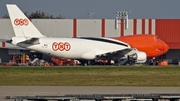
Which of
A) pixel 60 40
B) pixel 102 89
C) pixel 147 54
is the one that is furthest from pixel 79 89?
pixel 147 54

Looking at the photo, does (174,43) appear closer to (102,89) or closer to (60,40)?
(60,40)

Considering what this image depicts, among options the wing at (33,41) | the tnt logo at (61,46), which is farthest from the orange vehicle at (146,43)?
the wing at (33,41)

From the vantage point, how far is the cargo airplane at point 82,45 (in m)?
59.3

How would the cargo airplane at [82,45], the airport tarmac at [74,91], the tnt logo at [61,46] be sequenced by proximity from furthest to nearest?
the tnt logo at [61,46] < the cargo airplane at [82,45] < the airport tarmac at [74,91]

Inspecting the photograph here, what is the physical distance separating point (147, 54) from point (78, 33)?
43.8ft

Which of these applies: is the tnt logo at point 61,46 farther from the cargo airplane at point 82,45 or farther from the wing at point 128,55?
the wing at point 128,55

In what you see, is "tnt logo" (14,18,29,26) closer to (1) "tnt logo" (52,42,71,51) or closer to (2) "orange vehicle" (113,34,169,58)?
(1) "tnt logo" (52,42,71,51)

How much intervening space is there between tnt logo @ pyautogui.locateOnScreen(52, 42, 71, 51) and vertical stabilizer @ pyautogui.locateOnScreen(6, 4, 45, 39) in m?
2.79

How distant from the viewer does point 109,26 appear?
74750mm

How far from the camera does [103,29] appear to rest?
74.4 metres

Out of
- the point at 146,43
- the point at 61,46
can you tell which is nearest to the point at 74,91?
the point at 61,46

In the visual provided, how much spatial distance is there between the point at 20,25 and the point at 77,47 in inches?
282

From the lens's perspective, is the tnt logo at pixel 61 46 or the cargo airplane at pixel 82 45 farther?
the tnt logo at pixel 61 46

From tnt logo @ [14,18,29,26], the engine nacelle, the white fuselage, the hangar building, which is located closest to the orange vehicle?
the white fuselage
